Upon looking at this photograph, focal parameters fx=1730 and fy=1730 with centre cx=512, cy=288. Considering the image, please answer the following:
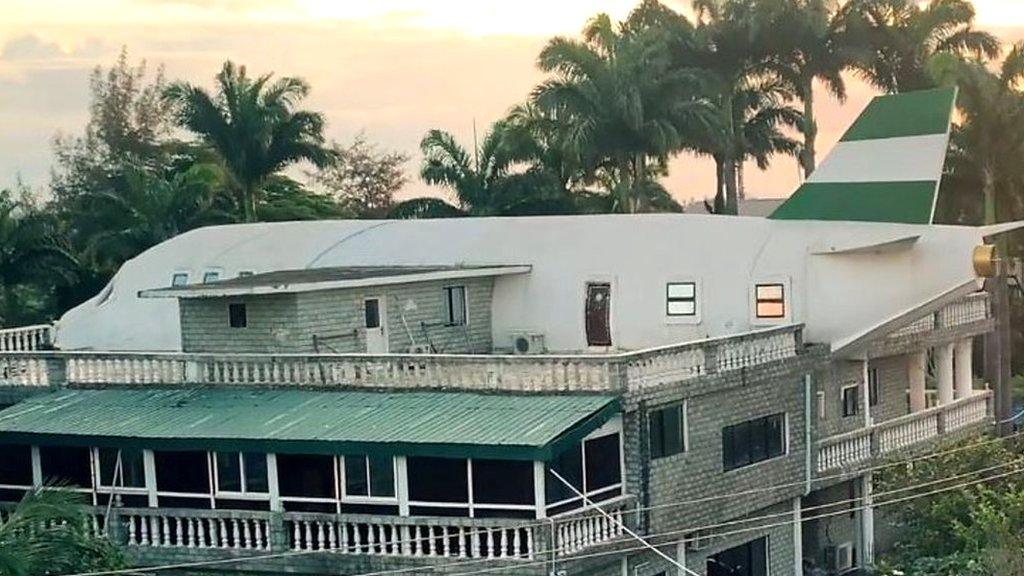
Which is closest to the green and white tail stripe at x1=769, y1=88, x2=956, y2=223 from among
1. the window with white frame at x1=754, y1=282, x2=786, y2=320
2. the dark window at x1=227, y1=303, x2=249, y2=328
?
the window with white frame at x1=754, y1=282, x2=786, y2=320

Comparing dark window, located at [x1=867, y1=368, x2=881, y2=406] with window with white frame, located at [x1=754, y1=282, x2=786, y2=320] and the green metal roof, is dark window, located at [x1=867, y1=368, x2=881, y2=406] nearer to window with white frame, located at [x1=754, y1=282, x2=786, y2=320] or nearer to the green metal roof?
window with white frame, located at [x1=754, y1=282, x2=786, y2=320]

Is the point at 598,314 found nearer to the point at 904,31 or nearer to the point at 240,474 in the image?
the point at 240,474

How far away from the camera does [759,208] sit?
8094cm

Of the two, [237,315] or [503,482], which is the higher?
[237,315]

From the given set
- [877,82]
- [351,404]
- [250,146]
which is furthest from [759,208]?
[351,404]

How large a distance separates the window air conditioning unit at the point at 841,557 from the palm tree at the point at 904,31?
102ft

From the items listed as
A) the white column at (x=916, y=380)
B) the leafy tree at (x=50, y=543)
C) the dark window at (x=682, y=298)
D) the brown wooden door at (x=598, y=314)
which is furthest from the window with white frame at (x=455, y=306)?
the leafy tree at (x=50, y=543)

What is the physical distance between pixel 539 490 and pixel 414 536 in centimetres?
218

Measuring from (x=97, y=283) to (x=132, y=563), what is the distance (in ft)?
85.1

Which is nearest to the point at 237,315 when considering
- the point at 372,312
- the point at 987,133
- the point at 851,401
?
the point at 372,312

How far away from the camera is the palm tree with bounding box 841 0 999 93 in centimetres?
6262

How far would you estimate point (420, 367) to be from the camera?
2786cm

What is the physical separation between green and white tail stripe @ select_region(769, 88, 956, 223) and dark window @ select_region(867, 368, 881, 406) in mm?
3490

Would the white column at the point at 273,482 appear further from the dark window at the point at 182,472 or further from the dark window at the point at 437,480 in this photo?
the dark window at the point at 437,480
